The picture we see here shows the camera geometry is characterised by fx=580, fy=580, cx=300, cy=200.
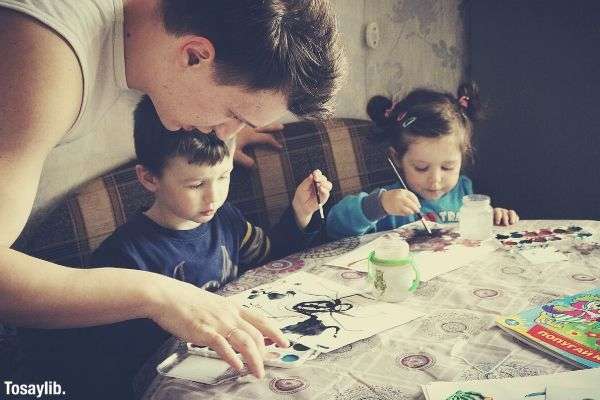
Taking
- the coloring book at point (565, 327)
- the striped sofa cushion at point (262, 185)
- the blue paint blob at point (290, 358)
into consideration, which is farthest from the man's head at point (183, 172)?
the coloring book at point (565, 327)

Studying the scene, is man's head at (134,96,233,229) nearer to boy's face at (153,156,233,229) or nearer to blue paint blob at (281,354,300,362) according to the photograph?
boy's face at (153,156,233,229)

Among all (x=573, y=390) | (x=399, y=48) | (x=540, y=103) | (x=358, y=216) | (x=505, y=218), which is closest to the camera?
(x=573, y=390)

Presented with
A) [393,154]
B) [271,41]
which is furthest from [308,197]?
[271,41]

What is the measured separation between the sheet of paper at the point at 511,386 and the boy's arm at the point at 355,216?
2.76 feet

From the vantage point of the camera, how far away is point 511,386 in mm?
714

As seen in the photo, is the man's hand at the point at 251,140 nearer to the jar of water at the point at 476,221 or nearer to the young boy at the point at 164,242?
the young boy at the point at 164,242

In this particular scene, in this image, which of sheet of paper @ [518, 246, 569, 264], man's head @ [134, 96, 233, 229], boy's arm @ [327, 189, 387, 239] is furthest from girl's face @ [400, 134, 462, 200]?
man's head @ [134, 96, 233, 229]

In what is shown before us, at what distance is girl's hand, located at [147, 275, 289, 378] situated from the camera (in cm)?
76

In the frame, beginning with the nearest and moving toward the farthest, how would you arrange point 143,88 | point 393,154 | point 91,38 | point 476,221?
point 91,38 < point 143,88 < point 476,221 < point 393,154

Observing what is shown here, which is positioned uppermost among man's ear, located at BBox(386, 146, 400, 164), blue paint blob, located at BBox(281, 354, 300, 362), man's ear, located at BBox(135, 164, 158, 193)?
man's ear, located at BBox(135, 164, 158, 193)

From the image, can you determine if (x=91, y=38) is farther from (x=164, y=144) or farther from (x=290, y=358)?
(x=290, y=358)

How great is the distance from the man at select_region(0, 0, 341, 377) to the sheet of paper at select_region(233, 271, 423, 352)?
8 centimetres

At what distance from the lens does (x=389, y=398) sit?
71cm

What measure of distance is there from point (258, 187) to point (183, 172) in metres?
0.41
